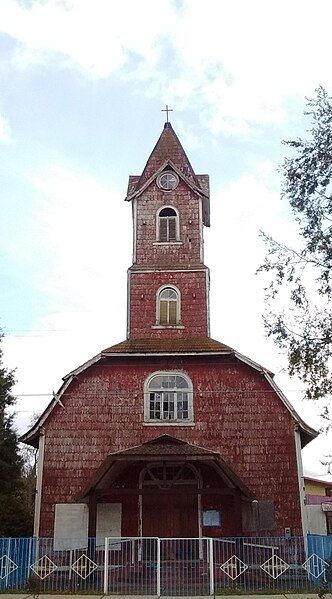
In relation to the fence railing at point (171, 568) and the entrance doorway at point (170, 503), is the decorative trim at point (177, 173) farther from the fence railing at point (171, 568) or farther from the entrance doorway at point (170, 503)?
the fence railing at point (171, 568)

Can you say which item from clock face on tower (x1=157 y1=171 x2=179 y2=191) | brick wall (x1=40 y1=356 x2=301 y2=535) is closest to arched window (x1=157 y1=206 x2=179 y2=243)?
clock face on tower (x1=157 y1=171 x2=179 y2=191)

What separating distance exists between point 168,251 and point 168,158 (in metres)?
4.20

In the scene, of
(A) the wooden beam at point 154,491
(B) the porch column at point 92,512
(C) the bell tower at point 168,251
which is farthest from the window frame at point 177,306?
(B) the porch column at point 92,512

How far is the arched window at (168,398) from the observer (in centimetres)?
2055

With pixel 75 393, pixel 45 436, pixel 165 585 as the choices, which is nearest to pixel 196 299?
pixel 75 393

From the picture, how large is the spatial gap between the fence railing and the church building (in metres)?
1.63

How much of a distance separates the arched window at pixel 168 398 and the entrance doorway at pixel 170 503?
1.58m

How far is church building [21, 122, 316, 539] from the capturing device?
63.2 ft

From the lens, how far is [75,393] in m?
20.8

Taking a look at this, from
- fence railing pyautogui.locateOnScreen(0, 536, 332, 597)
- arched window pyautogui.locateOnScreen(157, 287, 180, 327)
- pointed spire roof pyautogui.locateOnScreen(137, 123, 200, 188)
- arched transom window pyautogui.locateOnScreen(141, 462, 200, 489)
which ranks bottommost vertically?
fence railing pyautogui.locateOnScreen(0, 536, 332, 597)

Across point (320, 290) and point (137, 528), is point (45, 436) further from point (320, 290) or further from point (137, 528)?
point (320, 290)

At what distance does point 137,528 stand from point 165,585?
13.4 ft

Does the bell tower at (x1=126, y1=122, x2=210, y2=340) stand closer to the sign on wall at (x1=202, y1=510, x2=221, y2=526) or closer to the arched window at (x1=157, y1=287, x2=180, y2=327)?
the arched window at (x1=157, y1=287, x2=180, y2=327)

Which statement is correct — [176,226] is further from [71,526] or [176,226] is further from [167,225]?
[71,526]
